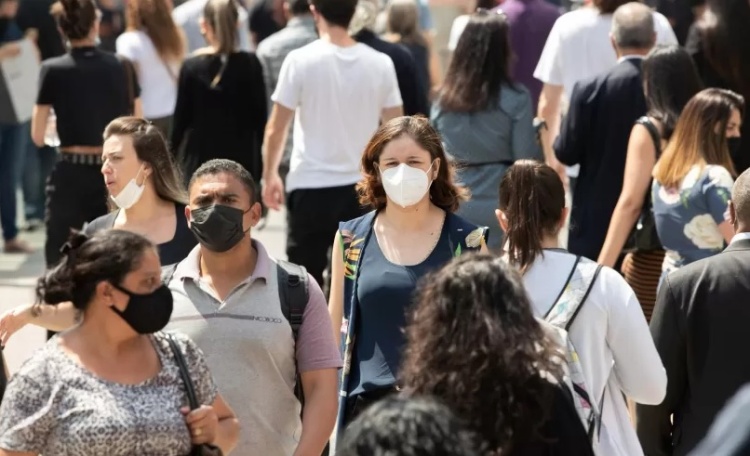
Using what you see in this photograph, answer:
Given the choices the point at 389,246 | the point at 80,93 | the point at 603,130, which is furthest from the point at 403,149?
the point at 80,93

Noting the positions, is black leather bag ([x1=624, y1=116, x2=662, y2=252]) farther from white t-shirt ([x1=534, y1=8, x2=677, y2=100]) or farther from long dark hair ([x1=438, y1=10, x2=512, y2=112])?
white t-shirt ([x1=534, y1=8, x2=677, y2=100])

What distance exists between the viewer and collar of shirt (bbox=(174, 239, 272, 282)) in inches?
198

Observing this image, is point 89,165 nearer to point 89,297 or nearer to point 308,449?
point 308,449

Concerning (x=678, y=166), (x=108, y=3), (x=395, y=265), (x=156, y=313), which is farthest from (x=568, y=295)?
(x=108, y=3)

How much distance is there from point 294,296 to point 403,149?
89 centimetres

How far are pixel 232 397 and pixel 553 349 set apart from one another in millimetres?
1419

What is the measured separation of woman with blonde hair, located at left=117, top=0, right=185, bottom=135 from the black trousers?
2.57 meters

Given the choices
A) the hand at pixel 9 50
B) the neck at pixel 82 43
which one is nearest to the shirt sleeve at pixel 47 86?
the neck at pixel 82 43

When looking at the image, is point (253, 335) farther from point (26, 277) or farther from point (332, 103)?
point (26, 277)

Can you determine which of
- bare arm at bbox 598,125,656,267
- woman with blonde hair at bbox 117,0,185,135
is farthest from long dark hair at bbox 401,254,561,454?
woman with blonde hair at bbox 117,0,185,135

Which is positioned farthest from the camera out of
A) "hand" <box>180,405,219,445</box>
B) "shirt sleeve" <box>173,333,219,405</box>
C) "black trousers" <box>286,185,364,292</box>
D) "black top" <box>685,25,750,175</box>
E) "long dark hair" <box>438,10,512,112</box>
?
"black top" <box>685,25,750,175</box>

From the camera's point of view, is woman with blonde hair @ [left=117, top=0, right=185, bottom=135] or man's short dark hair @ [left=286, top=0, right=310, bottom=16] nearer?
man's short dark hair @ [left=286, top=0, right=310, bottom=16]

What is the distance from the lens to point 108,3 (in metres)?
13.5

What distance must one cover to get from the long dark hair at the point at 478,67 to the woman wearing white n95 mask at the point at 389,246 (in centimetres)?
195
